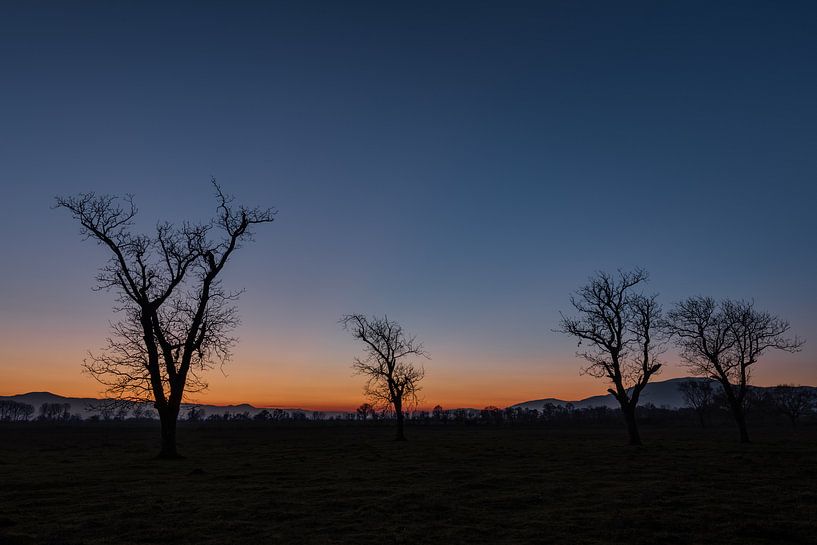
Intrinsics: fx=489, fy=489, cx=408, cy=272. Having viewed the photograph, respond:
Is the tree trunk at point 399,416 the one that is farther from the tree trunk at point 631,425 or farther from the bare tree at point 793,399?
the bare tree at point 793,399

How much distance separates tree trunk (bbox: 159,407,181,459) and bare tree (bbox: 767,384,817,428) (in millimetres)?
109537

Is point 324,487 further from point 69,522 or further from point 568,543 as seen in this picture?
point 568,543

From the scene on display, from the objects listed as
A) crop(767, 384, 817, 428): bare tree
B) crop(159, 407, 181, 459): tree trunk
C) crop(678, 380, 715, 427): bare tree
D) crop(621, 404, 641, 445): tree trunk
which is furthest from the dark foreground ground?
crop(767, 384, 817, 428): bare tree

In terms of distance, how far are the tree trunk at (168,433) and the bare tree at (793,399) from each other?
10954cm

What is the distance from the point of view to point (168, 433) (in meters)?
28.8

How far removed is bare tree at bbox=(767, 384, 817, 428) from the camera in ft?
324

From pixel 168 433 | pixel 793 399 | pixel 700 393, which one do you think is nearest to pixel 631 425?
pixel 168 433

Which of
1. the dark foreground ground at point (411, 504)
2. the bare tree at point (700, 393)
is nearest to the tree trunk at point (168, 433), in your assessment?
the dark foreground ground at point (411, 504)

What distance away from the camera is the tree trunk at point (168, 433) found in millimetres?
28377

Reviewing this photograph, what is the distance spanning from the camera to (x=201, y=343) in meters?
31.1

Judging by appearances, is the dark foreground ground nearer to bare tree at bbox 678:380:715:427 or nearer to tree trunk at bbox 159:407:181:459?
tree trunk at bbox 159:407:181:459

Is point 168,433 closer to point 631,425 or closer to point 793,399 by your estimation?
point 631,425

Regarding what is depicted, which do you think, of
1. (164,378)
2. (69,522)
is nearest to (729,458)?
(69,522)

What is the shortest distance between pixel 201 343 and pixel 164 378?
114 inches
